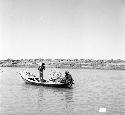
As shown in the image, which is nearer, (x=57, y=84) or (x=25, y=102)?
(x=25, y=102)

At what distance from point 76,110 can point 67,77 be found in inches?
555

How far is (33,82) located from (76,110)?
1907 centimetres

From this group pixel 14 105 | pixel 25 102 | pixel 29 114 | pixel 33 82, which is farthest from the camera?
pixel 33 82

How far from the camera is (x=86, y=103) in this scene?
26.9 meters

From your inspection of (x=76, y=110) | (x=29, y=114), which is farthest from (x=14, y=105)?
(x=76, y=110)

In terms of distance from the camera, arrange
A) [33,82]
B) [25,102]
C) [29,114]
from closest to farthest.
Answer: [29,114], [25,102], [33,82]

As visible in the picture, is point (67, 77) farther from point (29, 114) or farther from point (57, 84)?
point (29, 114)

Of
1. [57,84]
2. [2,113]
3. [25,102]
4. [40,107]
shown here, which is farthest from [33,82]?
[2,113]

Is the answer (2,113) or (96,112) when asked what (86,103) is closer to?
(96,112)

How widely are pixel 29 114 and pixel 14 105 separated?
12.3ft

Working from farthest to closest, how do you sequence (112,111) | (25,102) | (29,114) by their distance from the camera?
(25,102), (112,111), (29,114)

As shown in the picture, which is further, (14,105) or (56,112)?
(14,105)

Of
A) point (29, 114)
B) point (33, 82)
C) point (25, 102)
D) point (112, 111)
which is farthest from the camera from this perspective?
point (33, 82)

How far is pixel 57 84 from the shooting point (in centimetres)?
3781
